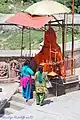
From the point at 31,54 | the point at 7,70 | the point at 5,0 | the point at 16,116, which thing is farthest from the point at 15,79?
the point at 5,0

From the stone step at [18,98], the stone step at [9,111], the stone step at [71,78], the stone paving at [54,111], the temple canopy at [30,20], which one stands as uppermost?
the temple canopy at [30,20]

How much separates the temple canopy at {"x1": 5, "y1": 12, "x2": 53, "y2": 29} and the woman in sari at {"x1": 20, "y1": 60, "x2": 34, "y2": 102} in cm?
110

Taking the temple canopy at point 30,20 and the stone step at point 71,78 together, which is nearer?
the temple canopy at point 30,20

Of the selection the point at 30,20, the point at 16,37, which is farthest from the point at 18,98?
the point at 16,37

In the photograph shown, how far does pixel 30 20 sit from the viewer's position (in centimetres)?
1239

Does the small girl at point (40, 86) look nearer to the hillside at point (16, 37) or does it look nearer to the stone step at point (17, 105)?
the stone step at point (17, 105)

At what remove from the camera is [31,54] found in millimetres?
15484

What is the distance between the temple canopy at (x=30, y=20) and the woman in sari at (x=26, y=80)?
1105 mm

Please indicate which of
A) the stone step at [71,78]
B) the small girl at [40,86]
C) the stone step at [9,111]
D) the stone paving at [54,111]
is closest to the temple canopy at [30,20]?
the small girl at [40,86]

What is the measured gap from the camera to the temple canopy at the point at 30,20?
12.1m

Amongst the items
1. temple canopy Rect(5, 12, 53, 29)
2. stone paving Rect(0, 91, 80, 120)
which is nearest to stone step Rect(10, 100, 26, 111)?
stone paving Rect(0, 91, 80, 120)

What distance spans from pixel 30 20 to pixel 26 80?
1784 millimetres

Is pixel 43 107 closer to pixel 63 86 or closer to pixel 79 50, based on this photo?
pixel 63 86

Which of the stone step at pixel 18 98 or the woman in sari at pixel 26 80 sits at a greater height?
the woman in sari at pixel 26 80
